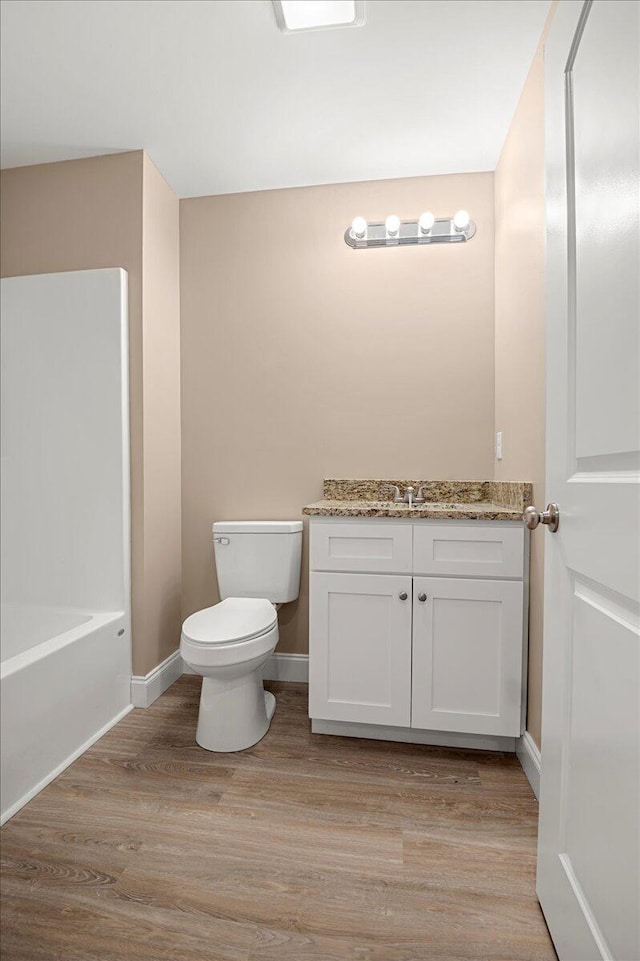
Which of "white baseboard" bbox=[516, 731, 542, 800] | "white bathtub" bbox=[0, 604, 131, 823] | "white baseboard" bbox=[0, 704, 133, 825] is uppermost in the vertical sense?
"white bathtub" bbox=[0, 604, 131, 823]

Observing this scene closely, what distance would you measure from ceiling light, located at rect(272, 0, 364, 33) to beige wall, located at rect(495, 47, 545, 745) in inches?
24.4

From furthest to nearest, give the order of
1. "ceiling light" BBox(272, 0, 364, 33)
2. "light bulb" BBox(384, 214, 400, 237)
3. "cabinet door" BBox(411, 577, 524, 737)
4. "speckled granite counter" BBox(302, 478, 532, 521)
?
"light bulb" BBox(384, 214, 400, 237), "speckled granite counter" BBox(302, 478, 532, 521), "cabinet door" BBox(411, 577, 524, 737), "ceiling light" BBox(272, 0, 364, 33)

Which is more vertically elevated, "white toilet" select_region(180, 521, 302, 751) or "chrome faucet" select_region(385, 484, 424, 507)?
"chrome faucet" select_region(385, 484, 424, 507)

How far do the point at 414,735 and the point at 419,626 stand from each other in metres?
0.44

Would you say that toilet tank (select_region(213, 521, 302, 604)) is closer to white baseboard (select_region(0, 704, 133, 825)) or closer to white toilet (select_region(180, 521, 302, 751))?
white toilet (select_region(180, 521, 302, 751))

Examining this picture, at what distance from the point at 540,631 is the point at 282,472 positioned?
1.35 meters

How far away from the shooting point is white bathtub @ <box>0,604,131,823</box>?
153cm

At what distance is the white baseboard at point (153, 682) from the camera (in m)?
2.21

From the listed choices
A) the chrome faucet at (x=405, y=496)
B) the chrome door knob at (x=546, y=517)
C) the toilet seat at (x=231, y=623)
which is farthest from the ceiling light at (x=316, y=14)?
the toilet seat at (x=231, y=623)

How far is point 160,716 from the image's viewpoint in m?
2.13

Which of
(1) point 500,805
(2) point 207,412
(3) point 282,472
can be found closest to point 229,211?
(2) point 207,412

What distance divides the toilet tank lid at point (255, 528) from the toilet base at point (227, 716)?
0.64 m

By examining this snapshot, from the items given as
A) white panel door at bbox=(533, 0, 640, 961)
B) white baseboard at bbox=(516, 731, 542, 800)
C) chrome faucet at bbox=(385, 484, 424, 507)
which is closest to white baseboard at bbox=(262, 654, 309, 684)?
chrome faucet at bbox=(385, 484, 424, 507)

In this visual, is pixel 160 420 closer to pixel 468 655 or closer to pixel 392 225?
pixel 392 225
